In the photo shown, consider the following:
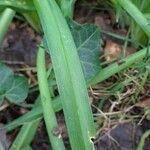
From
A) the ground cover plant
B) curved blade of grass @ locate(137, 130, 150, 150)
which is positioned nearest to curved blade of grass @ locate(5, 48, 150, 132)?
the ground cover plant

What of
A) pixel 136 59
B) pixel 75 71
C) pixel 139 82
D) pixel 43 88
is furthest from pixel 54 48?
pixel 139 82

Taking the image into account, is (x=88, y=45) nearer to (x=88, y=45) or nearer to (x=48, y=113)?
(x=88, y=45)

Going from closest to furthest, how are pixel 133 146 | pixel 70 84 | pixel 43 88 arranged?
pixel 70 84 → pixel 43 88 → pixel 133 146

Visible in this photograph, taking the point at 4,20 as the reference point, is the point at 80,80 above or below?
below

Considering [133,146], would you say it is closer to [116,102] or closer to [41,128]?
[116,102]

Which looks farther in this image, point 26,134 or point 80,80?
point 26,134

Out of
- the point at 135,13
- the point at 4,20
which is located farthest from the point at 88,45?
the point at 4,20
